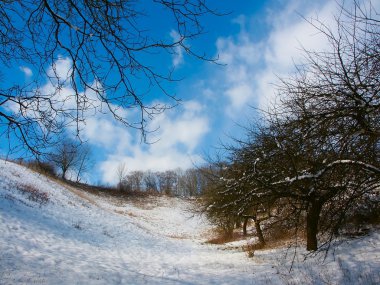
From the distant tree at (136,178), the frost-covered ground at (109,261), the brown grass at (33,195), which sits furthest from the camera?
the distant tree at (136,178)

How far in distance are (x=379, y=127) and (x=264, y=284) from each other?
427 centimetres

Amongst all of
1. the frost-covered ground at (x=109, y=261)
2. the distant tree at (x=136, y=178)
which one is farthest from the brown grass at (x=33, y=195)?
the distant tree at (x=136, y=178)

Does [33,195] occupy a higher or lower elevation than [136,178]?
lower

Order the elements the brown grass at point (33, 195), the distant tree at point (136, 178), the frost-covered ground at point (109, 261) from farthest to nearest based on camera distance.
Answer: the distant tree at point (136, 178) < the brown grass at point (33, 195) < the frost-covered ground at point (109, 261)

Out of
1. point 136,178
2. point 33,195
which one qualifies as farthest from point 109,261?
point 136,178

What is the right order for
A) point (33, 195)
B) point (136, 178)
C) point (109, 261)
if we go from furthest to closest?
point (136, 178) < point (33, 195) < point (109, 261)

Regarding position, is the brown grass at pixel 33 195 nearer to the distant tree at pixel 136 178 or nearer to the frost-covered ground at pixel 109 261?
the frost-covered ground at pixel 109 261

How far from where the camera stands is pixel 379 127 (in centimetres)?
502

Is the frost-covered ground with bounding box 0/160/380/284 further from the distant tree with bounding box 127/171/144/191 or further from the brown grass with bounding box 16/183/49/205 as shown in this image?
the distant tree with bounding box 127/171/144/191

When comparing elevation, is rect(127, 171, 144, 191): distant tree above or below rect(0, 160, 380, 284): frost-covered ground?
above

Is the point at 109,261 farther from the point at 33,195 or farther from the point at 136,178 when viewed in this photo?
the point at 136,178

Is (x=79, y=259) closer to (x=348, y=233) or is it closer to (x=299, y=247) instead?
(x=299, y=247)

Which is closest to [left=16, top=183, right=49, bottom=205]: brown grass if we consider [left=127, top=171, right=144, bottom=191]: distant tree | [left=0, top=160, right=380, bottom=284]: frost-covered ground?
[left=0, top=160, right=380, bottom=284]: frost-covered ground

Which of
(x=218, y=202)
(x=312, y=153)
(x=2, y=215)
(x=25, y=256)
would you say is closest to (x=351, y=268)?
(x=312, y=153)
